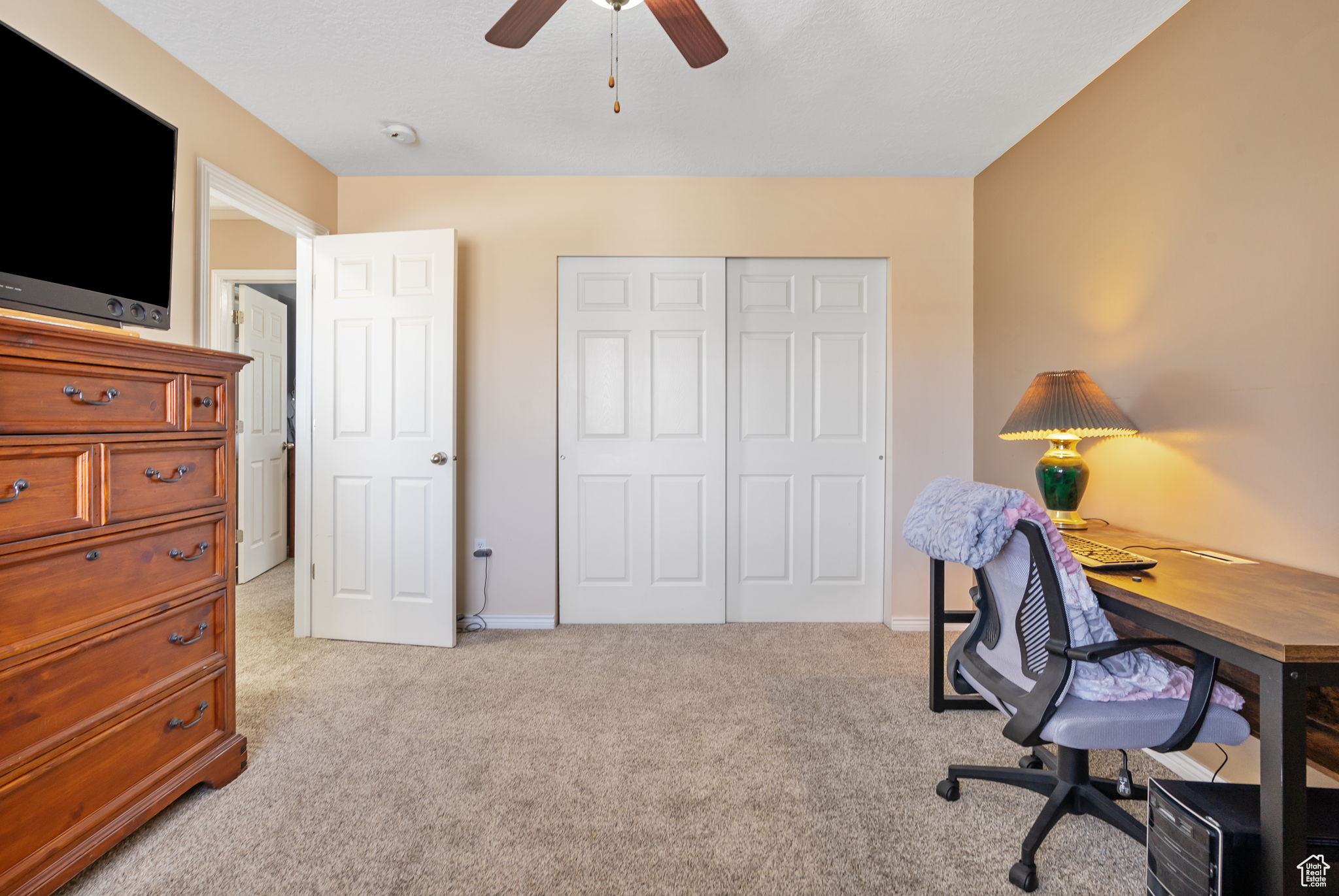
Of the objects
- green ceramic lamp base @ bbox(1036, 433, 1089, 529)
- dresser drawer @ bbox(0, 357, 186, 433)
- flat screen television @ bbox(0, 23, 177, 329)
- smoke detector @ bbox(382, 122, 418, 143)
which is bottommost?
green ceramic lamp base @ bbox(1036, 433, 1089, 529)

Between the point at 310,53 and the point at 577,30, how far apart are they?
3.39 feet

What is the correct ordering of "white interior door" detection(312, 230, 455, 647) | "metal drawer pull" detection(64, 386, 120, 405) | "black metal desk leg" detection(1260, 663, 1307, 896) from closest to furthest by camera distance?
"black metal desk leg" detection(1260, 663, 1307, 896) → "metal drawer pull" detection(64, 386, 120, 405) → "white interior door" detection(312, 230, 455, 647)

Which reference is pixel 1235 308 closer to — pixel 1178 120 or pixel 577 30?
pixel 1178 120

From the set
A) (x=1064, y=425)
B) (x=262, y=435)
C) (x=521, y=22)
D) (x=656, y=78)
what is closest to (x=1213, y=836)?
(x=1064, y=425)

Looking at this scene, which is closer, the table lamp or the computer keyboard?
the computer keyboard

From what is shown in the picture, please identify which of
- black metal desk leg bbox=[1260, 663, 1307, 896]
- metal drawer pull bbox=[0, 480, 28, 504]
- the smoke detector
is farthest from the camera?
the smoke detector

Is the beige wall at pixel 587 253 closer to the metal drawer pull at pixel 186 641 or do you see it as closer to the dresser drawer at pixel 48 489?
the metal drawer pull at pixel 186 641

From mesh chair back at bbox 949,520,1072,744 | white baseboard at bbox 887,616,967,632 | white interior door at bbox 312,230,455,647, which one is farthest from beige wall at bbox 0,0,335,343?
white baseboard at bbox 887,616,967,632

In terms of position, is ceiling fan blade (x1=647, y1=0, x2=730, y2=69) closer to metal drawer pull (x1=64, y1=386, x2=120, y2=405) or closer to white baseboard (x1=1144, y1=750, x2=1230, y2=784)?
metal drawer pull (x1=64, y1=386, x2=120, y2=405)

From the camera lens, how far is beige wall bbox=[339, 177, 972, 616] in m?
3.14

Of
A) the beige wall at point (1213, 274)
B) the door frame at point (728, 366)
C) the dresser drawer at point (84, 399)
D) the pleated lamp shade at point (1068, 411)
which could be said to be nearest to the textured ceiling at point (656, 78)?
the beige wall at point (1213, 274)

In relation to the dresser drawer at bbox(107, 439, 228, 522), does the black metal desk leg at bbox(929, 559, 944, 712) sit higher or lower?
lower

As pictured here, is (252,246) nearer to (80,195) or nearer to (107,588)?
(80,195)

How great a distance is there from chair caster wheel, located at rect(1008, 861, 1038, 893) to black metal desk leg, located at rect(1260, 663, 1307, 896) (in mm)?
470
